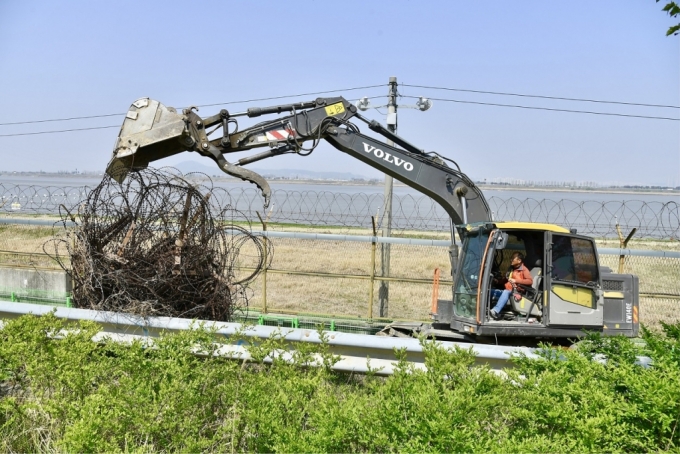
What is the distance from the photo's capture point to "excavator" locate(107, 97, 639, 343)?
749cm

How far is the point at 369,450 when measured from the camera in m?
3.99

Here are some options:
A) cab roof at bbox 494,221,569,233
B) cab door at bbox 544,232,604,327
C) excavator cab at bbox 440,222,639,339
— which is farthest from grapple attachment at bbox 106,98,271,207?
cab door at bbox 544,232,604,327

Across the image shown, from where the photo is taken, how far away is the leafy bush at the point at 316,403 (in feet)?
12.9

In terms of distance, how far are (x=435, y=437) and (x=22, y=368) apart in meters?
3.99

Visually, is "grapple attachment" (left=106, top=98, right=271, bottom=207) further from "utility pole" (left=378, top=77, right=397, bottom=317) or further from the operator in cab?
"utility pole" (left=378, top=77, right=397, bottom=317)

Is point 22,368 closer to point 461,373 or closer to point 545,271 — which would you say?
point 461,373

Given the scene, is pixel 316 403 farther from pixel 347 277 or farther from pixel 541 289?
pixel 347 277

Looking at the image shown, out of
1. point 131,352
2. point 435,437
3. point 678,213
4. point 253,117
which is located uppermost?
point 253,117

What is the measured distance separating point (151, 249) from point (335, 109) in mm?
3115

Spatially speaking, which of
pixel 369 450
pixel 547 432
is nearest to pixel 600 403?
pixel 547 432

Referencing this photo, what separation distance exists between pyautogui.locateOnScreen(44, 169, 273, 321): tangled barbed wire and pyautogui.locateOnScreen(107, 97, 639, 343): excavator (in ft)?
1.40

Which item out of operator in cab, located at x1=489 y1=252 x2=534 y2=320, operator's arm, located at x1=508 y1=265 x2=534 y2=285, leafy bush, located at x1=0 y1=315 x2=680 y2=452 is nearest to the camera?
leafy bush, located at x1=0 y1=315 x2=680 y2=452

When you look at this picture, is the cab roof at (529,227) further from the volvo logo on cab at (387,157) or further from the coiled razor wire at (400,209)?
the coiled razor wire at (400,209)

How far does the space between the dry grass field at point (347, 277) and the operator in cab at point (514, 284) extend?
4.58 meters
